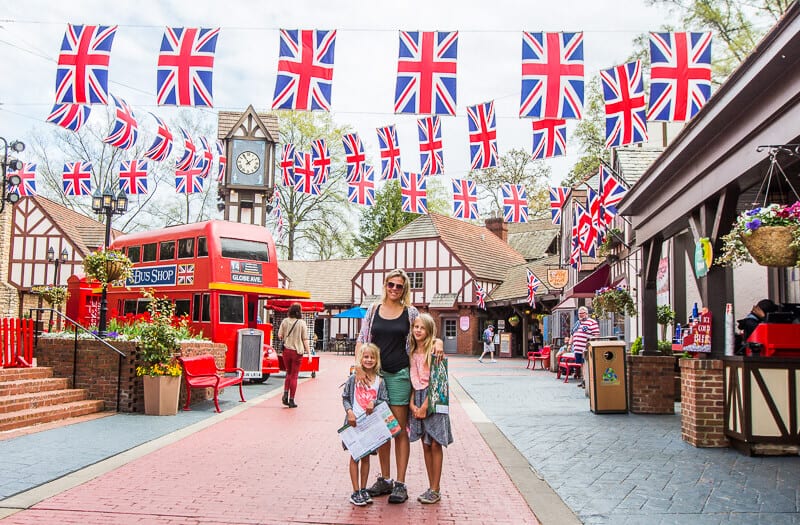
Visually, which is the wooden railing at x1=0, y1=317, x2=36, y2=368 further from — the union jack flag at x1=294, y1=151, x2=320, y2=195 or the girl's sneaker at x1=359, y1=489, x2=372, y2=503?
the union jack flag at x1=294, y1=151, x2=320, y2=195

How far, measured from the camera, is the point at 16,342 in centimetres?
A: 1060

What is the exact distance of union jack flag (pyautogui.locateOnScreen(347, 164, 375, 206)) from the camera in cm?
1856

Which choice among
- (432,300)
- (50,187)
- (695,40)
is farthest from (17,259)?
(695,40)

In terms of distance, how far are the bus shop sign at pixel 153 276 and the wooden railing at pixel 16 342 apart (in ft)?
23.0

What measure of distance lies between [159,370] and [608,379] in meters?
6.77

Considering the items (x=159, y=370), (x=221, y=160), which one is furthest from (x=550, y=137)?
(x=221, y=160)

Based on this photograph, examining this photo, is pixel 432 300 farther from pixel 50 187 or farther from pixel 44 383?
pixel 44 383

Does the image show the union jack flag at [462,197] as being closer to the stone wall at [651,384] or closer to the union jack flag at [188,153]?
the union jack flag at [188,153]

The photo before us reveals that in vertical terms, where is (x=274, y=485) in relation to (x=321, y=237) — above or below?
below

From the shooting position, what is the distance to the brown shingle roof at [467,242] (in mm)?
42250

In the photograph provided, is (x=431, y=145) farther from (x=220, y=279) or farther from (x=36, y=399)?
(x=36, y=399)

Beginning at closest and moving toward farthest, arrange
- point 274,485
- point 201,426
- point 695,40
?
point 274,485 < point 201,426 < point 695,40

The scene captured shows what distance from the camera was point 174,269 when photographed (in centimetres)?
1830

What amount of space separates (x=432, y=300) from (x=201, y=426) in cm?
3220
